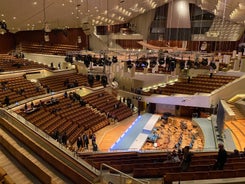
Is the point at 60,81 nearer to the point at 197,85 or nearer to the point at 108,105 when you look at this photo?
the point at 108,105

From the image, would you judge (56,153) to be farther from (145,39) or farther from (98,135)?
(145,39)

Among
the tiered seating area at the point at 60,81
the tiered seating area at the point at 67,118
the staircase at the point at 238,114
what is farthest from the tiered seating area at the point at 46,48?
the staircase at the point at 238,114

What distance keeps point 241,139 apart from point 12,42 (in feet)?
72.2

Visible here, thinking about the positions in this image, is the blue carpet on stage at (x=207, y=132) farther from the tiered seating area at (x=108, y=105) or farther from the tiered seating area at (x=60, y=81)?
the tiered seating area at (x=60, y=81)

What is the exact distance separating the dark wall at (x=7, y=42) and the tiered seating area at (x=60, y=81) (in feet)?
28.9

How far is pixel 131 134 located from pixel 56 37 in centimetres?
1570

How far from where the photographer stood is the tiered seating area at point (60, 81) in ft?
48.9

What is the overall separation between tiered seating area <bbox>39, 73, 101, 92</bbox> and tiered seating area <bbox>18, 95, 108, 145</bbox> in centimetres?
232

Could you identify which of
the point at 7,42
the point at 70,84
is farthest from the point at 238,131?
the point at 7,42

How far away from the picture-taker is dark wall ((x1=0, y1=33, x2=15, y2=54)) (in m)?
22.0

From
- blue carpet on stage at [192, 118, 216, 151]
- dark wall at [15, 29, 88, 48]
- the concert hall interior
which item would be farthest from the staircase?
dark wall at [15, 29, 88, 48]

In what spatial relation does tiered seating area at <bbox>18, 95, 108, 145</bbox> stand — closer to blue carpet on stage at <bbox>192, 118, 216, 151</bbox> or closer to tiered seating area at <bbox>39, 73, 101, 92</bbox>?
tiered seating area at <bbox>39, 73, 101, 92</bbox>

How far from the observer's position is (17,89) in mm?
13117

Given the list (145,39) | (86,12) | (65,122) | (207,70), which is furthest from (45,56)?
(207,70)
